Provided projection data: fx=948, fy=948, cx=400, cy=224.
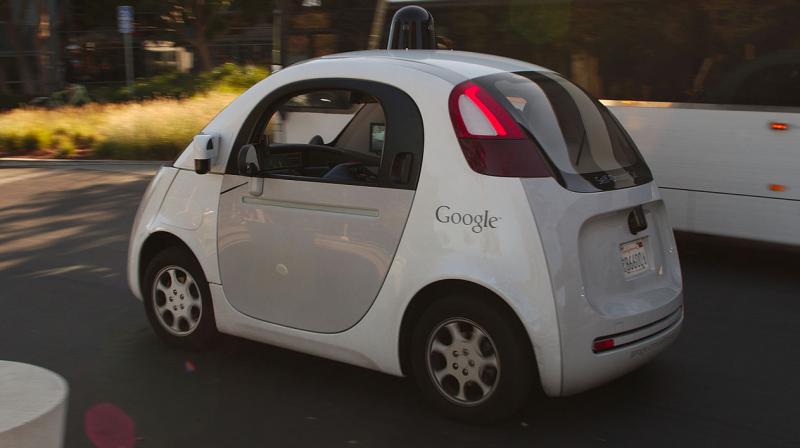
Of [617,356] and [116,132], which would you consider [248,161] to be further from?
[116,132]

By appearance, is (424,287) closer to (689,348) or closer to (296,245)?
(296,245)

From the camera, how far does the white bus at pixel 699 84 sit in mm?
7578

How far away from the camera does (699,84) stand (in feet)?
26.6

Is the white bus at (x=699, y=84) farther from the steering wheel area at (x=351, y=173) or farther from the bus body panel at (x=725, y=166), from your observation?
the steering wheel area at (x=351, y=173)

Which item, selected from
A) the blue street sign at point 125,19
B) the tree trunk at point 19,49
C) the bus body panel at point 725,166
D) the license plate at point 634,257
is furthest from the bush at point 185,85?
the license plate at point 634,257

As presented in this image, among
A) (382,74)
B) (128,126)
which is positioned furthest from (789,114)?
(128,126)

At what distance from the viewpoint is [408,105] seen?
14.8ft

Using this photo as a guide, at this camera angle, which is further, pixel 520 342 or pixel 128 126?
pixel 128 126

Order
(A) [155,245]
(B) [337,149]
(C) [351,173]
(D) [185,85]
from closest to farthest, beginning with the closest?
(C) [351,173] → (A) [155,245] → (B) [337,149] → (D) [185,85]

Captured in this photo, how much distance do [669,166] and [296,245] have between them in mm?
4463

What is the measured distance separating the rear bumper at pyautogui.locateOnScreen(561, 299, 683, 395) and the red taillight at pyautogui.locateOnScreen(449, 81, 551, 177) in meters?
0.83

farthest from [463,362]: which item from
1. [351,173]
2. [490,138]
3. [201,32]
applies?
[201,32]

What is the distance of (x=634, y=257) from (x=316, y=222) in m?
1.57

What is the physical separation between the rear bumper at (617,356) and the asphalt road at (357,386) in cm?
28
